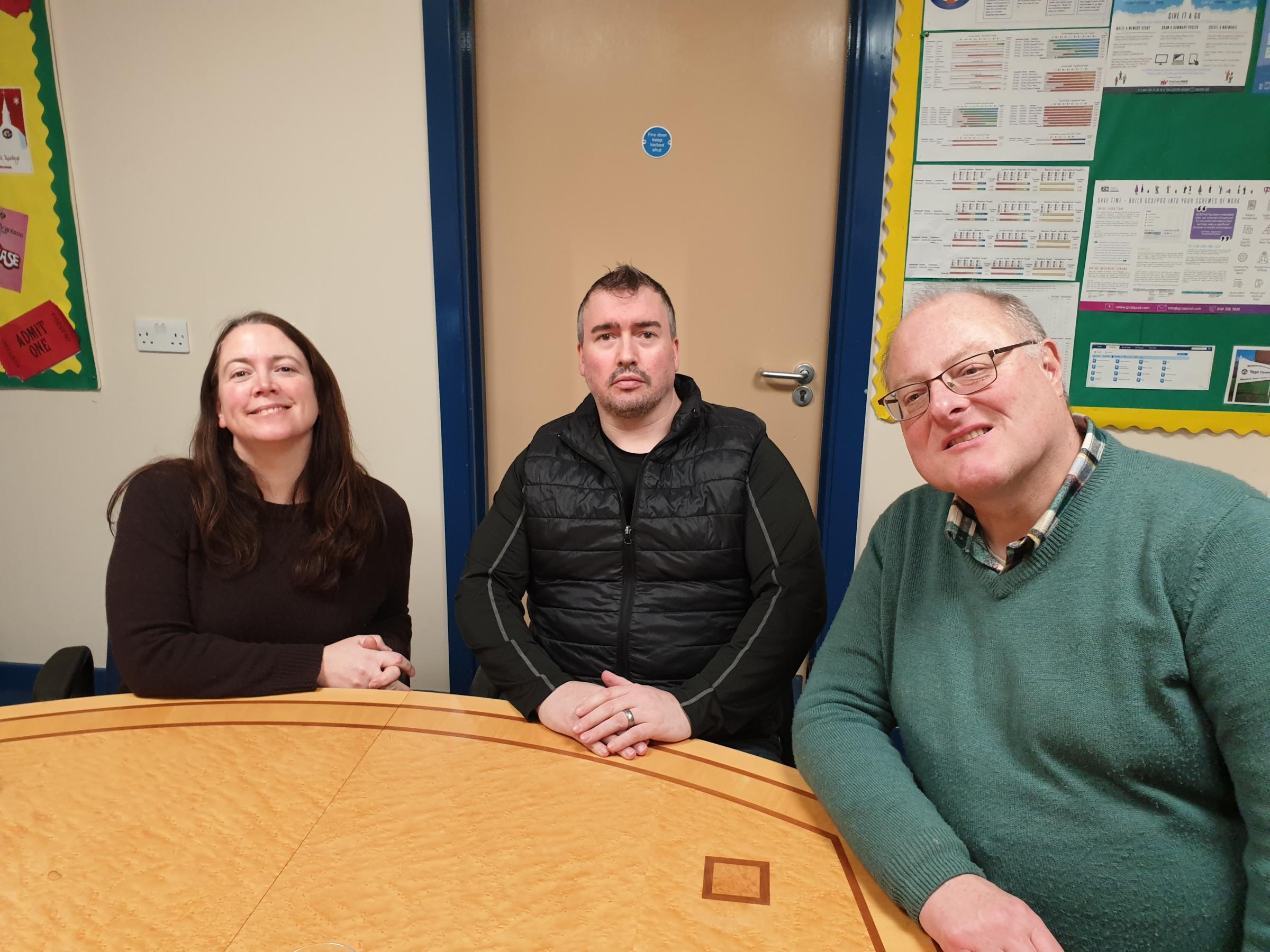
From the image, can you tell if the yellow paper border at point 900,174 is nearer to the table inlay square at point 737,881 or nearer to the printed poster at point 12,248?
the table inlay square at point 737,881

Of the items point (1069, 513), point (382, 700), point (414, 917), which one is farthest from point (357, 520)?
point (1069, 513)

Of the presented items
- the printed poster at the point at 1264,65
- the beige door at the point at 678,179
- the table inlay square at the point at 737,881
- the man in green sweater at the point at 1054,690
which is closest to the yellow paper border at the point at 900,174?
the beige door at the point at 678,179

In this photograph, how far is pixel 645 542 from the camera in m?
1.56

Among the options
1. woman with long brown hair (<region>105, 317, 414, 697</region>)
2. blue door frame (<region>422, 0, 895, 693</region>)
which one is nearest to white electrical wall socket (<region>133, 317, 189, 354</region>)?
blue door frame (<region>422, 0, 895, 693</region>)

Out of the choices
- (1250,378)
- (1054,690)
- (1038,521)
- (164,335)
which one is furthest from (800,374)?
(164,335)

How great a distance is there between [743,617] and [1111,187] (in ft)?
4.93

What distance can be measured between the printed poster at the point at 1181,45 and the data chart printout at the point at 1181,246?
23cm

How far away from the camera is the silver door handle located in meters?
2.32

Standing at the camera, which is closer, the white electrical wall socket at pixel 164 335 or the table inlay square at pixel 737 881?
the table inlay square at pixel 737 881

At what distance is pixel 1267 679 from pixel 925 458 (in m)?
0.40

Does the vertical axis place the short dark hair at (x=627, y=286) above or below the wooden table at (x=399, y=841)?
above

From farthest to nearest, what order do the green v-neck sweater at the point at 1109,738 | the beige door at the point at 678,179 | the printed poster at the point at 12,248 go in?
the printed poster at the point at 12,248 < the beige door at the point at 678,179 < the green v-neck sweater at the point at 1109,738

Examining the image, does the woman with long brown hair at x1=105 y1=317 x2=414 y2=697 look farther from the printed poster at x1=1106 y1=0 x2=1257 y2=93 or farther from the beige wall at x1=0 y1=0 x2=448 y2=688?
the printed poster at x1=1106 y1=0 x2=1257 y2=93

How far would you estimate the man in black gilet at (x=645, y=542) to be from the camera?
1.51 m
